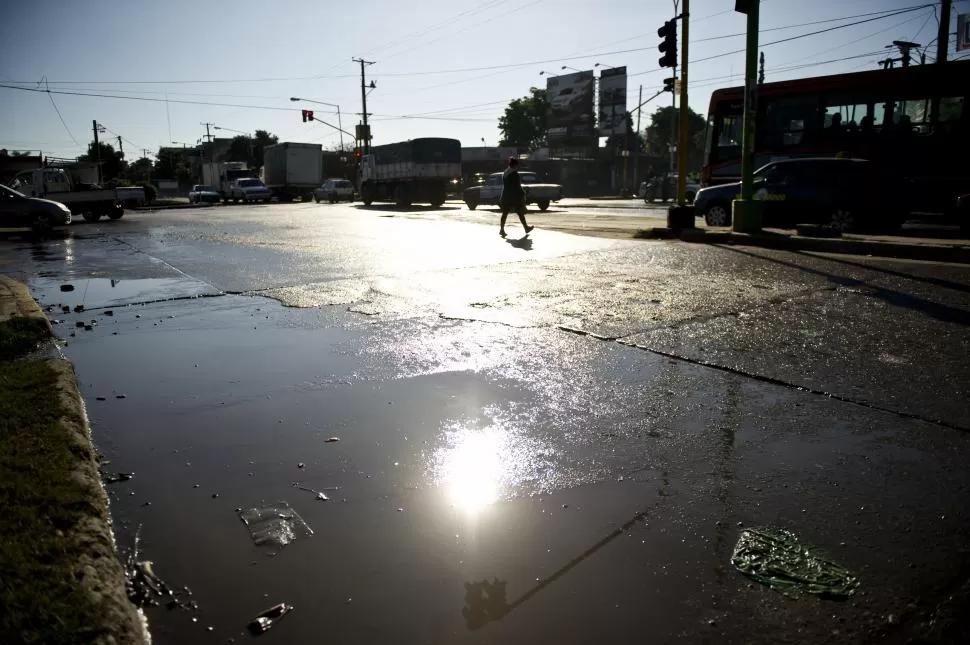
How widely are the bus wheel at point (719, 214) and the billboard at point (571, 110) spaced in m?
56.6

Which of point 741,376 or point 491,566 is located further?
point 741,376

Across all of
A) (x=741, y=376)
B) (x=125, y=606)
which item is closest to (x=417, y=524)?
(x=125, y=606)

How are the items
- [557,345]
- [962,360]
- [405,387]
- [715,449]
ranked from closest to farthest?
[715,449]
[405,387]
[962,360]
[557,345]

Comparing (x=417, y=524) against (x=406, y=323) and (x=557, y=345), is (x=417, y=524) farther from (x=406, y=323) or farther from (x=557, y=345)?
(x=406, y=323)

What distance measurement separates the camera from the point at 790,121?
59.7 feet

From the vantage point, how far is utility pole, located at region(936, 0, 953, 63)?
80.6ft

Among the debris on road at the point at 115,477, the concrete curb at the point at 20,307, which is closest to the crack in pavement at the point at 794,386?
the debris on road at the point at 115,477

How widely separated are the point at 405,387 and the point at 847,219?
1263cm

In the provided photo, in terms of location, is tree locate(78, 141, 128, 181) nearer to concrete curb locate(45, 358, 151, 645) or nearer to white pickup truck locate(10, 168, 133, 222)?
white pickup truck locate(10, 168, 133, 222)

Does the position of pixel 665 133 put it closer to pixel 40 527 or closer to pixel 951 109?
pixel 951 109

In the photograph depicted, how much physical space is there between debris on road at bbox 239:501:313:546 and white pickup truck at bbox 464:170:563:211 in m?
26.0

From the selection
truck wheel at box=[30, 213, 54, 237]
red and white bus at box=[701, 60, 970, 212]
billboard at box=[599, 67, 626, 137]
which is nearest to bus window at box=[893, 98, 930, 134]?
red and white bus at box=[701, 60, 970, 212]

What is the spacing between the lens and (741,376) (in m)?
4.45

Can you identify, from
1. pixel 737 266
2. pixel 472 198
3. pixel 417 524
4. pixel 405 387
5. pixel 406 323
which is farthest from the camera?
pixel 472 198
